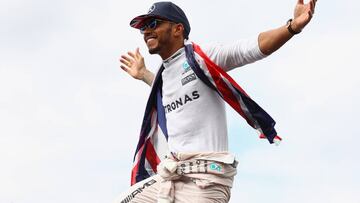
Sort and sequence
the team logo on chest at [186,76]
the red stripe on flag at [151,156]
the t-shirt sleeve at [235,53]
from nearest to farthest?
the t-shirt sleeve at [235,53], the team logo on chest at [186,76], the red stripe on flag at [151,156]

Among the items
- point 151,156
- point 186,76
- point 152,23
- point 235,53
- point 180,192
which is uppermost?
point 152,23

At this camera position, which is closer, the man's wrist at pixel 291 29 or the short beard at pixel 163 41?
the man's wrist at pixel 291 29

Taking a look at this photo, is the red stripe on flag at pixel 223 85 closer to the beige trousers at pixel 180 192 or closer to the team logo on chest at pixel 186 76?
the team logo on chest at pixel 186 76

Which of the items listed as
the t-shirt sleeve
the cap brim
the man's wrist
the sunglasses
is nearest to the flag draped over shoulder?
the t-shirt sleeve

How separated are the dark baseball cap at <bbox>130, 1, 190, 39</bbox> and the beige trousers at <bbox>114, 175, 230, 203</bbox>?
1.62 metres

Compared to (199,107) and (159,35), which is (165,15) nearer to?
(159,35)

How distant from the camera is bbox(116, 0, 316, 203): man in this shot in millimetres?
6453

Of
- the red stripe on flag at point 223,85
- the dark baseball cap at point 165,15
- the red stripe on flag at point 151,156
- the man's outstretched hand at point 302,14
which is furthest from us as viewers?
the red stripe on flag at point 151,156

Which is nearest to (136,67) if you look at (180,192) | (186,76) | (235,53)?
(186,76)

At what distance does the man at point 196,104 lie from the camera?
645cm

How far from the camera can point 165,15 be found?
22.6 ft

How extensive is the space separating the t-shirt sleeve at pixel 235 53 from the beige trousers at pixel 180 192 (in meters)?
1.25

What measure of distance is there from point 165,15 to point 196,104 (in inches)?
40.5

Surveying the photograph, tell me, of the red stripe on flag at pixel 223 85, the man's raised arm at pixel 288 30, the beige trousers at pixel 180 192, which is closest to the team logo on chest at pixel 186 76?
the red stripe on flag at pixel 223 85
